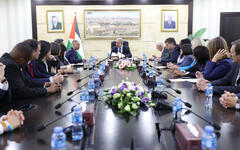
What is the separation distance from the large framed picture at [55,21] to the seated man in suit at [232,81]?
5.68 metres

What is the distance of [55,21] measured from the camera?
24.7 feet

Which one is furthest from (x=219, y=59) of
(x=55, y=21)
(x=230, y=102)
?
(x=55, y=21)

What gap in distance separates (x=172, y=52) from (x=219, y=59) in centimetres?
282

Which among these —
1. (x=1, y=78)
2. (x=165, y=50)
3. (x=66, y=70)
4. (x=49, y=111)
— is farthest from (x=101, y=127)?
(x=165, y=50)

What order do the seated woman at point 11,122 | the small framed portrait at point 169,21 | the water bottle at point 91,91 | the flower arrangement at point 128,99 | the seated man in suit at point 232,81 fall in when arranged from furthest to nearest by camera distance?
the small framed portrait at point 169,21
the seated man in suit at point 232,81
the water bottle at point 91,91
the flower arrangement at point 128,99
the seated woman at point 11,122

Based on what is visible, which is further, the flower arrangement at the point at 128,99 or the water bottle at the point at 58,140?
the flower arrangement at the point at 128,99

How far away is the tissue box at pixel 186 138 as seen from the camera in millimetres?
1137

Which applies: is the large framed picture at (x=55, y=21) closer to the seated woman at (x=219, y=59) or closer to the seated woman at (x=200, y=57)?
the seated woman at (x=200, y=57)

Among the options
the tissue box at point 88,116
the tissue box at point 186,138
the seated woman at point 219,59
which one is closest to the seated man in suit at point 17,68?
the tissue box at point 88,116

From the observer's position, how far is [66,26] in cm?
759

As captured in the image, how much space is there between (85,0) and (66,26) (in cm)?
93

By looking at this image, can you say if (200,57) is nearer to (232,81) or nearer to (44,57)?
(232,81)

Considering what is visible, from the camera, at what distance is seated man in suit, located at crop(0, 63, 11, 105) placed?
200 cm

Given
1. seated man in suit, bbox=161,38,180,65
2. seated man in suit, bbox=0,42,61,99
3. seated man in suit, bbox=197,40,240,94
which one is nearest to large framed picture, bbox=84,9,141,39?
seated man in suit, bbox=161,38,180,65
